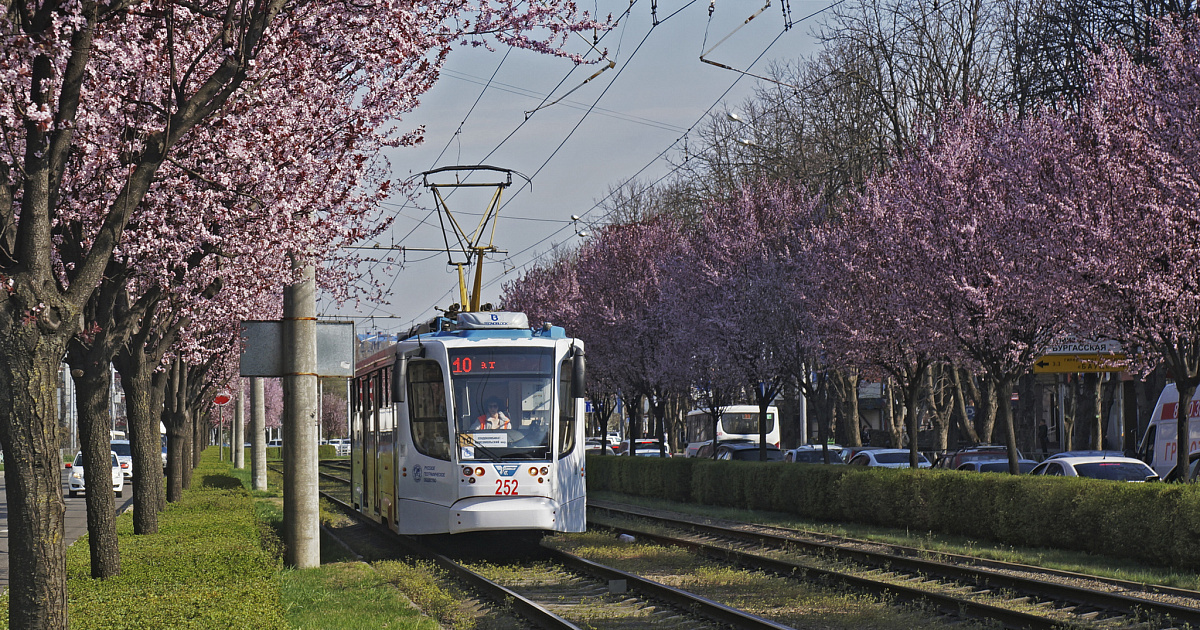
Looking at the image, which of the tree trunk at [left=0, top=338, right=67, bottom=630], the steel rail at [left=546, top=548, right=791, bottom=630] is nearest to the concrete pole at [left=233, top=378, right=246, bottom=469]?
the steel rail at [left=546, top=548, right=791, bottom=630]

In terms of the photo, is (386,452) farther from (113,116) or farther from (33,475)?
(33,475)

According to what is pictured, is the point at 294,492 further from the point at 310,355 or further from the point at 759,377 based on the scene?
the point at 759,377

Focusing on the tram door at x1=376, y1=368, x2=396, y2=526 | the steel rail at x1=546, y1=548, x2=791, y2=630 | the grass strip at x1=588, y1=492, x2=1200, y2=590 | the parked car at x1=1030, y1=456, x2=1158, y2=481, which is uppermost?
the tram door at x1=376, y1=368, x2=396, y2=526

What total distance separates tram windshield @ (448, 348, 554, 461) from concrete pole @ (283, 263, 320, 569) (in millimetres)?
2078

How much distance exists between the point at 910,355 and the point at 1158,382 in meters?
19.7

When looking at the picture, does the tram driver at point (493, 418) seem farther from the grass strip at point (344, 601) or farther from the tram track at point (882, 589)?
the grass strip at point (344, 601)

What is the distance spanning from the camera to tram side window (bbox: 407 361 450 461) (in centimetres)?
1686

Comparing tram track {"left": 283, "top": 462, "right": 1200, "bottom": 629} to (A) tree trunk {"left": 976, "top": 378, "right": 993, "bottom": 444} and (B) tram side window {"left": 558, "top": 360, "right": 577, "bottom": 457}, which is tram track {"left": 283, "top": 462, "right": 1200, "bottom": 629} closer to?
(B) tram side window {"left": 558, "top": 360, "right": 577, "bottom": 457}

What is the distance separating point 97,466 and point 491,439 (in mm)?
5247

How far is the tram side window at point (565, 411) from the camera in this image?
17.2 meters

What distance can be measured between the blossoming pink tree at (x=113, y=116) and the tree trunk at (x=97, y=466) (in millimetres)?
1309

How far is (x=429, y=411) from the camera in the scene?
17078mm

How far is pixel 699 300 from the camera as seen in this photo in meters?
34.0

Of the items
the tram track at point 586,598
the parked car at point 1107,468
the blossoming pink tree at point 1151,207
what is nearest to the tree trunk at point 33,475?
the tram track at point 586,598
